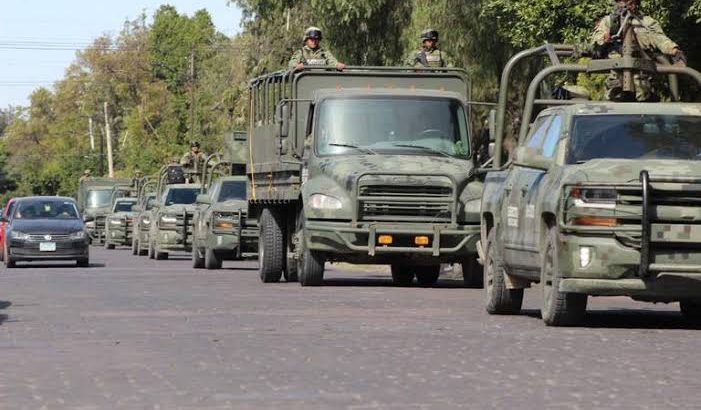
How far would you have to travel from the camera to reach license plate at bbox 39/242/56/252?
39938mm

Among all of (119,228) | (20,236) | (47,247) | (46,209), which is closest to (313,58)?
(47,247)

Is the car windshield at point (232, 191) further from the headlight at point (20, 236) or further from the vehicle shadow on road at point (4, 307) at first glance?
the vehicle shadow on road at point (4, 307)

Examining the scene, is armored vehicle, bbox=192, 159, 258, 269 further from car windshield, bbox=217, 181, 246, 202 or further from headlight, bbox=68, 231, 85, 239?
headlight, bbox=68, 231, 85, 239

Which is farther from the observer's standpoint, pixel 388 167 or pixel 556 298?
pixel 388 167

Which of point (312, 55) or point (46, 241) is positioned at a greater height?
point (312, 55)

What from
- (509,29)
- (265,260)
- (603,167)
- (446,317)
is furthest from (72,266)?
(603,167)

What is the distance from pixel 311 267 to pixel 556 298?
9.20 metres

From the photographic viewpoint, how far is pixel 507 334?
1619 cm

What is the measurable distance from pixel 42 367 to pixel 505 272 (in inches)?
265

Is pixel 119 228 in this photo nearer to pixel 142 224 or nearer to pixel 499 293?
pixel 142 224

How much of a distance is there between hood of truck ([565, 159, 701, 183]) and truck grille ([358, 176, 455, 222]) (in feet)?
27.4

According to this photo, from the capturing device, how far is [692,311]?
18.2m

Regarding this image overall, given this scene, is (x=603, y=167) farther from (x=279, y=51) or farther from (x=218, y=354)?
(x=279, y=51)

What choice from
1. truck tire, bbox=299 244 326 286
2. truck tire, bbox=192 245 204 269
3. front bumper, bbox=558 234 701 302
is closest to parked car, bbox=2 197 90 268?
truck tire, bbox=192 245 204 269
